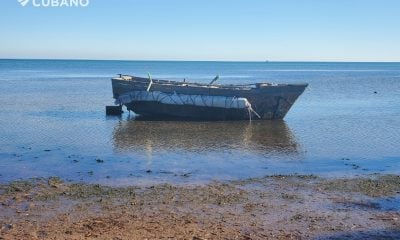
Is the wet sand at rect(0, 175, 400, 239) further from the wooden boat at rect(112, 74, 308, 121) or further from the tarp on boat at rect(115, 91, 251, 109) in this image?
the wooden boat at rect(112, 74, 308, 121)

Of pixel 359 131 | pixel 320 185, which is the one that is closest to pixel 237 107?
pixel 359 131

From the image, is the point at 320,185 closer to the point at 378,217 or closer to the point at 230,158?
the point at 378,217

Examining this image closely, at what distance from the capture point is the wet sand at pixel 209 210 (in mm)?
9430

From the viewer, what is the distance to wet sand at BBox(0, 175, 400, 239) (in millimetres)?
9430

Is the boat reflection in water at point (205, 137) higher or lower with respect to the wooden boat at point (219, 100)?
lower

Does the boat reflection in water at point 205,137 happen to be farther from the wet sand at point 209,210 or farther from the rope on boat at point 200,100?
the wet sand at point 209,210

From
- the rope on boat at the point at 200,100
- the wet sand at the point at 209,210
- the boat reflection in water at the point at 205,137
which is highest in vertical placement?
the rope on boat at the point at 200,100

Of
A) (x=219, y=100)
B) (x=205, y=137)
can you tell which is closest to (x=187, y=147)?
(x=205, y=137)

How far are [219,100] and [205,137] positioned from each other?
18.4ft

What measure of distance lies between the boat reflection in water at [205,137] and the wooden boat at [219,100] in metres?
0.85

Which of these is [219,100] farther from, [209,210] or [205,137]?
[209,210]

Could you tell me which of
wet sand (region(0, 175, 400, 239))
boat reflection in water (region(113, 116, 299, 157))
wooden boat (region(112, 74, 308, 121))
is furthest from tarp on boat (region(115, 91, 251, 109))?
wet sand (region(0, 175, 400, 239))

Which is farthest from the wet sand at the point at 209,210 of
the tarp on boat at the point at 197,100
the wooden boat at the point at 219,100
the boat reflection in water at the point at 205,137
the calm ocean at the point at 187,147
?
the wooden boat at the point at 219,100

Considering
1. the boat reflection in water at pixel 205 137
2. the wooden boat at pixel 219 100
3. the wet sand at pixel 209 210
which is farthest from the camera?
the wooden boat at pixel 219 100
